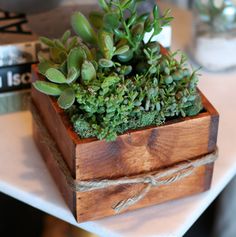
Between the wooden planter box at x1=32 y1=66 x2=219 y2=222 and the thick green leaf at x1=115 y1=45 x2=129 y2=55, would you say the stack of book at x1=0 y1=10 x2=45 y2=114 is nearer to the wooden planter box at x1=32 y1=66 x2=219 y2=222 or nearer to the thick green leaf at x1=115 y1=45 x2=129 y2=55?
the wooden planter box at x1=32 y1=66 x2=219 y2=222

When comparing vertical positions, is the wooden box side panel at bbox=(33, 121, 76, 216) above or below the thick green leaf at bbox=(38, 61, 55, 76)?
below

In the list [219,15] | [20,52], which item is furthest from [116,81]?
[219,15]

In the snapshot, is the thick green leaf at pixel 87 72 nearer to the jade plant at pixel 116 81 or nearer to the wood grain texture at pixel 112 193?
the jade plant at pixel 116 81

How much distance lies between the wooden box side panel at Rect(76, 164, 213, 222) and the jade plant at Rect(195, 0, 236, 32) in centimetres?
37

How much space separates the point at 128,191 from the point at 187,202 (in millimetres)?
93

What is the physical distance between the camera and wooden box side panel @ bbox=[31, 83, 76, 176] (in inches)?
27.0

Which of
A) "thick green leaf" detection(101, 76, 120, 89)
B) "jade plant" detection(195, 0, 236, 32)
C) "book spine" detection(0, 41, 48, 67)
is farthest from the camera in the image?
"jade plant" detection(195, 0, 236, 32)

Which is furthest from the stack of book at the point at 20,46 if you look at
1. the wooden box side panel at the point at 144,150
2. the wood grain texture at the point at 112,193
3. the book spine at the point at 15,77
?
the wooden box side panel at the point at 144,150

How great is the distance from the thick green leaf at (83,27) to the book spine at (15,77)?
0.61 feet

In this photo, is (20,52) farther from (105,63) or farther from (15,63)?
(105,63)

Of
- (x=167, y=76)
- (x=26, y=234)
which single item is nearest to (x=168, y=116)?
(x=167, y=76)

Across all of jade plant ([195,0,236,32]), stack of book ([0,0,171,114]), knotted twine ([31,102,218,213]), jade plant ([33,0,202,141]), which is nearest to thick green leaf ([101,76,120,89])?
jade plant ([33,0,202,141])

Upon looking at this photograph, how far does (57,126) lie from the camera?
28.7 inches

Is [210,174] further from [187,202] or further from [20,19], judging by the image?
[20,19]
